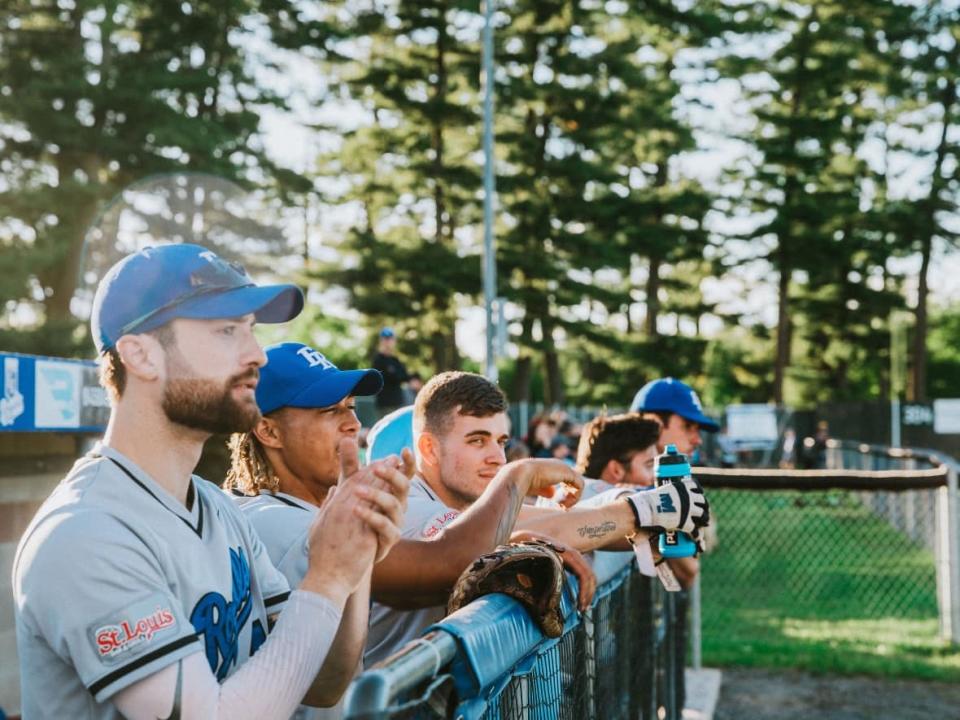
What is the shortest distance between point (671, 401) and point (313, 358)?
334 cm

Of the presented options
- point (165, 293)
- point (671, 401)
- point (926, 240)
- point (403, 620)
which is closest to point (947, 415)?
point (926, 240)

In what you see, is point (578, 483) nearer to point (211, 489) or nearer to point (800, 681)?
point (211, 489)

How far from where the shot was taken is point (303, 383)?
3.25 metres

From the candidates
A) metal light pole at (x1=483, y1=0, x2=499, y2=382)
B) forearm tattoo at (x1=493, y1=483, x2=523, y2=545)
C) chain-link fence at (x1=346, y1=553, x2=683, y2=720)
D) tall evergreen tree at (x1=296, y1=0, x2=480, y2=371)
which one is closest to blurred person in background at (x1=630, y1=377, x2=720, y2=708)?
chain-link fence at (x1=346, y1=553, x2=683, y2=720)

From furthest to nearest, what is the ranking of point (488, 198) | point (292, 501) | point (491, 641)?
point (488, 198) → point (292, 501) → point (491, 641)

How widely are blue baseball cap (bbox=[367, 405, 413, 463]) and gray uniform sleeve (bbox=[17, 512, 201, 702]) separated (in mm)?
2257

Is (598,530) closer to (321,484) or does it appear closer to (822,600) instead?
(321,484)

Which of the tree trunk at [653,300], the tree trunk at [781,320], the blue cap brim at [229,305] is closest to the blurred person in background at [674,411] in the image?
the blue cap brim at [229,305]

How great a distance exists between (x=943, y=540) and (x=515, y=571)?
831 cm

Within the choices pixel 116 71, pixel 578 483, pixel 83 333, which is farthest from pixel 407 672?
pixel 116 71

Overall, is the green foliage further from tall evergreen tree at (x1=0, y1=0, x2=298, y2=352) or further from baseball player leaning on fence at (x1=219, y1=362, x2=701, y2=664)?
baseball player leaning on fence at (x1=219, y1=362, x2=701, y2=664)

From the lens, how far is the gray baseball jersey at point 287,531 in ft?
9.11

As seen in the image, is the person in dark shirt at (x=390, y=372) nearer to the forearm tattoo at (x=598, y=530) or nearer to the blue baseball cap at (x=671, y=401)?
the blue baseball cap at (x=671, y=401)

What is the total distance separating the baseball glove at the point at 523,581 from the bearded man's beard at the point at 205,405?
603 millimetres
